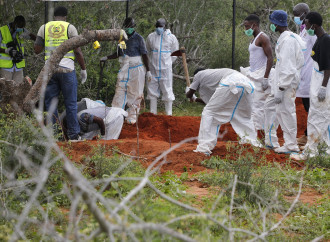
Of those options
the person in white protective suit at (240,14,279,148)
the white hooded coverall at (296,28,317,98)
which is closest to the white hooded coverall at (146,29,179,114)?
the person in white protective suit at (240,14,279,148)

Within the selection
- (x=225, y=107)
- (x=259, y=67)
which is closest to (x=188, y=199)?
(x=225, y=107)

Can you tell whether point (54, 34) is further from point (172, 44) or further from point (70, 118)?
point (172, 44)

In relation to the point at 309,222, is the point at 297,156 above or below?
below

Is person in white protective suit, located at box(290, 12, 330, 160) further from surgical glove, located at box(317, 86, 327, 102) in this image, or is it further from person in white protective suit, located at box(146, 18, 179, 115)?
person in white protective suit, located at box(146, 18, 179, 115)

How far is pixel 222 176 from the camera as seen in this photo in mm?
5523

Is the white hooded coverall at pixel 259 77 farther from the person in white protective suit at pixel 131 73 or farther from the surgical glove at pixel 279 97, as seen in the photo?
the person in white protective suit at pixel 131 73

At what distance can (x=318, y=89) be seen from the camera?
24.0 ft

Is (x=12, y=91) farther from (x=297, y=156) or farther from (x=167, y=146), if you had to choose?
(x=297, y=156)

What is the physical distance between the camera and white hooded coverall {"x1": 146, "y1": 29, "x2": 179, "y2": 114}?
1094cm

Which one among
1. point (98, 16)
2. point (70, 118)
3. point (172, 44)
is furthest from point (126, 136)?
point (98, 16)

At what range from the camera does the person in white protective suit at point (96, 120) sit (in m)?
8.38

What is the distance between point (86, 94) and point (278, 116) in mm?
4199

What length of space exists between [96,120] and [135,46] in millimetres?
2270

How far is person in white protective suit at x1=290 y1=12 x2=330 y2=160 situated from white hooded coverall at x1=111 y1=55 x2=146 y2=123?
12.0 feet
